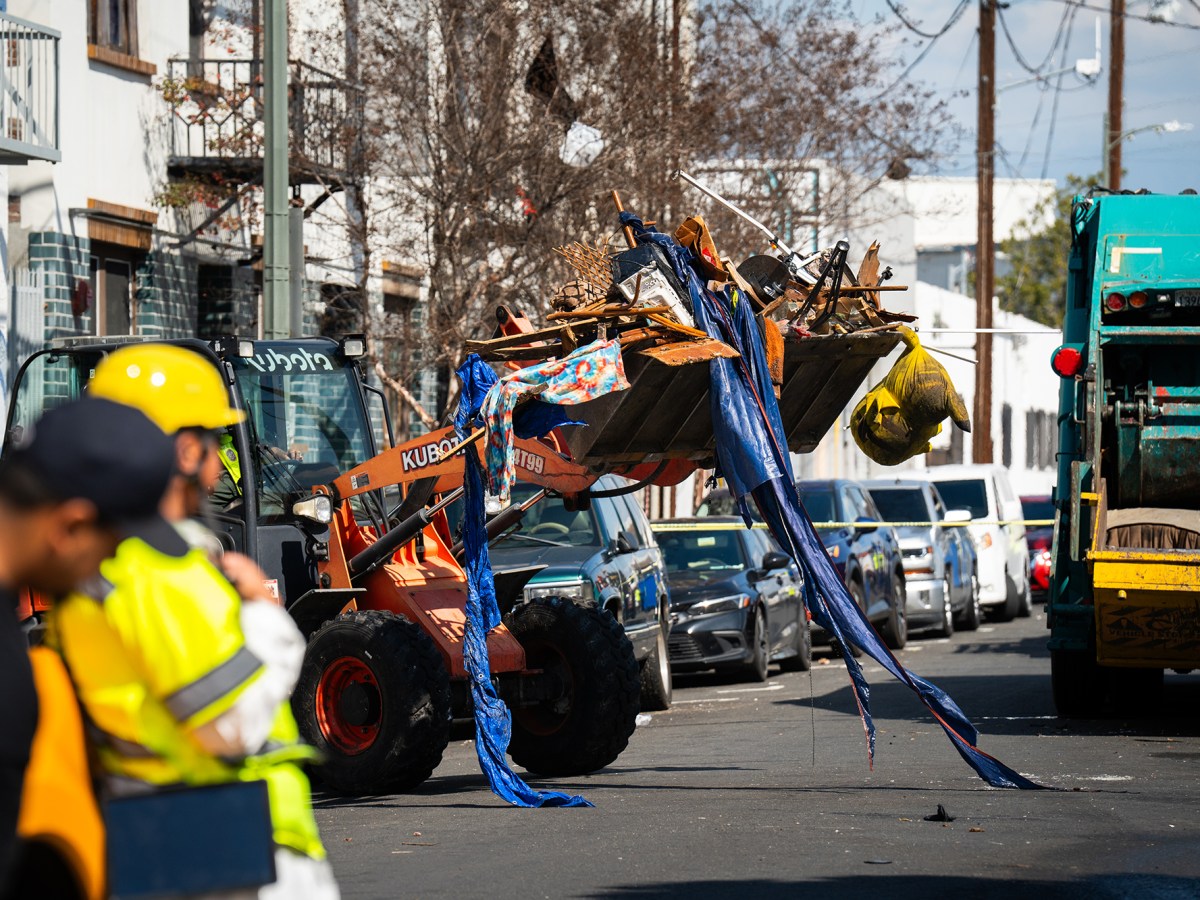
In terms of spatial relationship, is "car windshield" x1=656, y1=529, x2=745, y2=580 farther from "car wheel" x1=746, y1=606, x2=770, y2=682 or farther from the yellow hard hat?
the yellow hard hat

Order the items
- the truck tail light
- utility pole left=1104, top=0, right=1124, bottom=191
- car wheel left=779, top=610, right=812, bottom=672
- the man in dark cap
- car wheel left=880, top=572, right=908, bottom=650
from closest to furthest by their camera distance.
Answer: the man in dark cap < the truck tail light < car wheel left=779, top=610, right=812, bottom=672 < car wheel left=880, top=572, right=908, bottom=650 < utility pole left=1104, top=0, right=1124, bottom=191

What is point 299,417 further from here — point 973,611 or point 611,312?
point 973,611

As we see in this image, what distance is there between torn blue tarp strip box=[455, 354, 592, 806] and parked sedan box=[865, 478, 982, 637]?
13793 millimetres

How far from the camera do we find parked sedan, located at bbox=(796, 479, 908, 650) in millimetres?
21141

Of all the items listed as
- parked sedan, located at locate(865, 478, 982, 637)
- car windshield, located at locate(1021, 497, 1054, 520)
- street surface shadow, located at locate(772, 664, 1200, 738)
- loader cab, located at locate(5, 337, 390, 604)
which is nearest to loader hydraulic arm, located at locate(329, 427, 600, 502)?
loader cab, located at locate(5, 337, 390, 604)

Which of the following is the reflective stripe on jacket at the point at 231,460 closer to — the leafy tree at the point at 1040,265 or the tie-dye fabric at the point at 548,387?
the tie-dye fabric at the point at 548,387

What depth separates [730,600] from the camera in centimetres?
1798

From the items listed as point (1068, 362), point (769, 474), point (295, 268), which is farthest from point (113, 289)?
point (769, 474)

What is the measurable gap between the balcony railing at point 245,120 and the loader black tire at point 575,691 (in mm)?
10246

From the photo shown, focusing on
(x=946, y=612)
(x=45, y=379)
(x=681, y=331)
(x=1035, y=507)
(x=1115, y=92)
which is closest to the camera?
(x=681, y=331)

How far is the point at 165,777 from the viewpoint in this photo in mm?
3535

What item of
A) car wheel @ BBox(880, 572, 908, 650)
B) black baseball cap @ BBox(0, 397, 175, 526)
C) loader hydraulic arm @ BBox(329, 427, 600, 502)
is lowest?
car wheel @ BBox(880, 572, 908, 650)

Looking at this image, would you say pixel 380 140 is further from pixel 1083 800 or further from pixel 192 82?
pixel 1083 800

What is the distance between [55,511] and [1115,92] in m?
42.7
